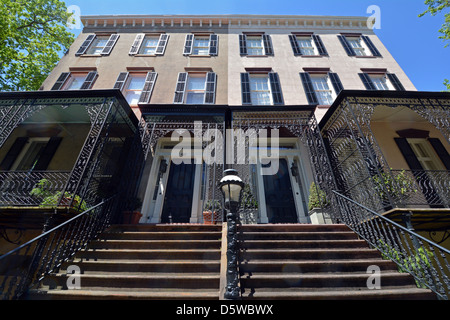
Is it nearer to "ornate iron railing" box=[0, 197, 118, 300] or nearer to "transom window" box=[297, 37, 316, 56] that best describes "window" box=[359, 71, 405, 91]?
"transom window" box=[297, 37, 316, 56]

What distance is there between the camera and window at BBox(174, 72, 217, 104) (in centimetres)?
818

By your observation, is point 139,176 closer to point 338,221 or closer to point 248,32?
point 338,221

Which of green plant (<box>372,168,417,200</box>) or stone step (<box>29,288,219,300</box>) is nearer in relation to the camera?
stone step (<box>29,288,219,300</box>)

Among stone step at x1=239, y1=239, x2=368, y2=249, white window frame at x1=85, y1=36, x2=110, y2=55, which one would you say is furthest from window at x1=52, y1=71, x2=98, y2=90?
stone step at x1=239, y1=239, x2=368, y2=249

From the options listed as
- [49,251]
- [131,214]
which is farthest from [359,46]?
[49,251]

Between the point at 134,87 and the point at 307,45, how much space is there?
9.53 m

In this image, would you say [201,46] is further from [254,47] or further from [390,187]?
[390,187]

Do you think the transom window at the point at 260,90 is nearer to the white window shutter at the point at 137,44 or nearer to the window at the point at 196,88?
the window at the point at 196,88

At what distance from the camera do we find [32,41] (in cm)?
986

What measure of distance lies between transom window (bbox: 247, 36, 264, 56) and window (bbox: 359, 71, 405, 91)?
5.12m

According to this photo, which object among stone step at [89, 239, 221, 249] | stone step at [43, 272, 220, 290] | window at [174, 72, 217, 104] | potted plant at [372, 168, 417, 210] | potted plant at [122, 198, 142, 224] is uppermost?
window at [174, 72, 217, 104]

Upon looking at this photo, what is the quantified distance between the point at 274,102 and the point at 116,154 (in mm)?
6442

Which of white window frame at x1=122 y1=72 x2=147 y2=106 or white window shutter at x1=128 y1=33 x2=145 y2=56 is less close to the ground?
white window shutter at x1=128 y1=33 x2=145 y2=56

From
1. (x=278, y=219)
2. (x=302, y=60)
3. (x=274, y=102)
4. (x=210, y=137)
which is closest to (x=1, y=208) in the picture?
(x=210, y=137)
